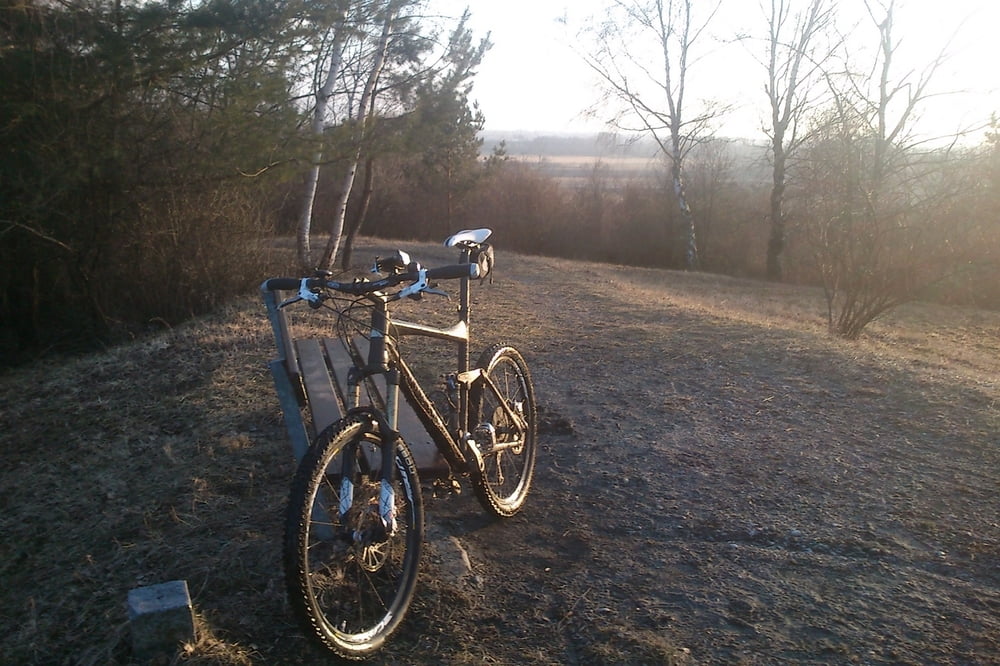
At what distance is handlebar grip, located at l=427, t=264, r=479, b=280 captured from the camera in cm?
322

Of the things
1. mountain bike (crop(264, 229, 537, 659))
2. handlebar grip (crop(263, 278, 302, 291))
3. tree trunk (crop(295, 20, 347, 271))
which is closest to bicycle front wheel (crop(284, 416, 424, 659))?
mountain bike (crop(264, 229, 537, 659))

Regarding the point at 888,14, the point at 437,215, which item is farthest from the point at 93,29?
the point at 437,215

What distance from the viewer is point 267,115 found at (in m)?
8.59

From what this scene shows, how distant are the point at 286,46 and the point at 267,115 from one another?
2.38 feet

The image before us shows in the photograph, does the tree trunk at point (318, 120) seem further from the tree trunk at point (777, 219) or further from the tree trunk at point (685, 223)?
the tree trunk at point (777, 219)

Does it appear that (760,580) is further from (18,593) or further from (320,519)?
(18,593)

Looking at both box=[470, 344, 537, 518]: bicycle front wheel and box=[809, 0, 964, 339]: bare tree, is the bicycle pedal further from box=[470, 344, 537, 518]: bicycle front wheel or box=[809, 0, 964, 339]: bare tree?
box=[809, 0, 964, 339]: bare tree

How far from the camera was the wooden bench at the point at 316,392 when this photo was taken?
3.45m

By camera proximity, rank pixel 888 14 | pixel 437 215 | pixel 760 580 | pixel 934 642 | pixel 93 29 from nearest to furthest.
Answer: pixel 934 642 < pixel 760 580 < pixel 93 29 < pixel 888 14 < pixel 437 215

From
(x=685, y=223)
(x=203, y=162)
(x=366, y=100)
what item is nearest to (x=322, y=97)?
Result: (x=366, y=100)

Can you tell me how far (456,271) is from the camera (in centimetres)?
329

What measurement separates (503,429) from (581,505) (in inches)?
23.1

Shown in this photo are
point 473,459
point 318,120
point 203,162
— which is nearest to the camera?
point 473,459

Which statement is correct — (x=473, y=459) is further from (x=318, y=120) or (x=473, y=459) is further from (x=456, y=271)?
(x=318, y=120)
